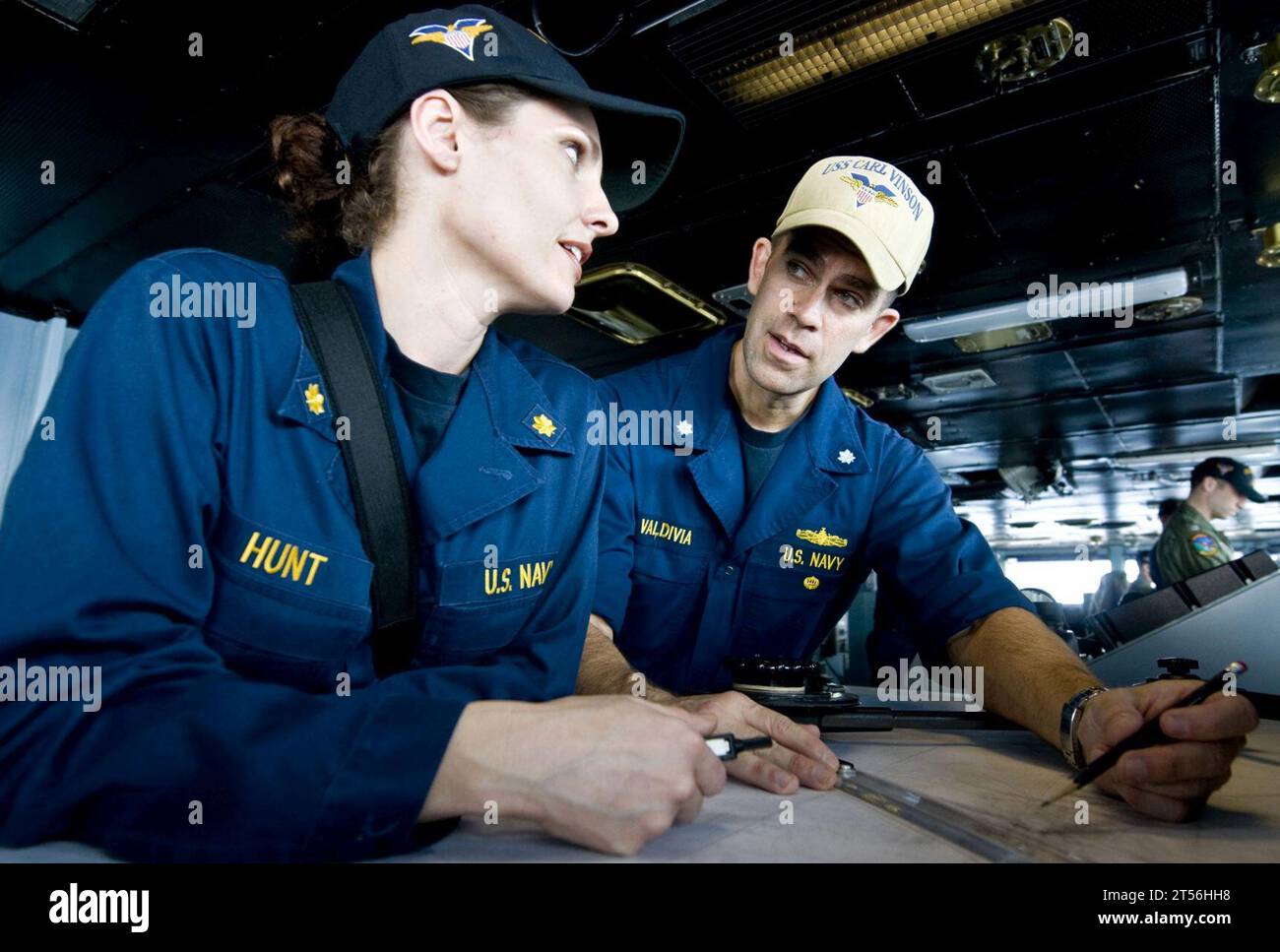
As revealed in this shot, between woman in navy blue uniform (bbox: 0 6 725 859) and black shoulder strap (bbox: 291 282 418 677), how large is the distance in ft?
0.07

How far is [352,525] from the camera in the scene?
90 cm

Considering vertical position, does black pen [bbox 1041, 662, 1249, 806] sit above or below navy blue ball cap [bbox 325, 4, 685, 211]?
below

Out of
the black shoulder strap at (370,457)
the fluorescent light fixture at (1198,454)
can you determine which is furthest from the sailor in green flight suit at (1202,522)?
the black shoulder strap at (370,457)

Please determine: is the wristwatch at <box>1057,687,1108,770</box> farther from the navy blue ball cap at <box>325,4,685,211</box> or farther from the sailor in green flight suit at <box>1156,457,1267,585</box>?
the sailor in green flight suit at <box>1156,457,1267,585</box>

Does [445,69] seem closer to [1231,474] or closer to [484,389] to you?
[484,389]

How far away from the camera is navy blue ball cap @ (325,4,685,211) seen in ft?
3.39

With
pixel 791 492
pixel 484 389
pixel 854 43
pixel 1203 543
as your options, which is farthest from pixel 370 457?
pixel 1203 543

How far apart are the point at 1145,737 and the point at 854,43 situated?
87.2 inches

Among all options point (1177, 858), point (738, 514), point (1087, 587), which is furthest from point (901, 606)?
point (1087, 587)

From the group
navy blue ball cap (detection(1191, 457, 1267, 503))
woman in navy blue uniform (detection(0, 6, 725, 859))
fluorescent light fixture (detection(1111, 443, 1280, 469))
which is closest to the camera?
woman in navy blue uniform (detection(0, 6, 725, 859))

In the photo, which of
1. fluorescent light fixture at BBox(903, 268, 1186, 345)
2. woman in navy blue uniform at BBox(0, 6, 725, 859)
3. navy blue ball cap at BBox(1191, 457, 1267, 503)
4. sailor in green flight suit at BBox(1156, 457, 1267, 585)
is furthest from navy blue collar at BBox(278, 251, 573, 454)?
navy blue ball cap at BBox(1191, 457, 1267, 503)

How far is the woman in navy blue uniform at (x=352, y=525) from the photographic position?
0.58 meters
